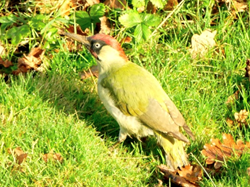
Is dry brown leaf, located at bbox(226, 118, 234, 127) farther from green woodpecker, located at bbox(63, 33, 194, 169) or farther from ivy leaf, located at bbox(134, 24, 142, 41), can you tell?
ivy leaf, located at bbox(134, 24, 142, 41)

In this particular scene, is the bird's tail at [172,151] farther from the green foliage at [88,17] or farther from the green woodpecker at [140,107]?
the green foliage at [88,17]

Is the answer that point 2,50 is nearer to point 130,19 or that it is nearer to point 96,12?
point 96,12

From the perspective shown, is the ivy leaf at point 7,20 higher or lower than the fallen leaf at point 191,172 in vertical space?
higher

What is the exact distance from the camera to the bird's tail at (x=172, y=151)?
393 centimetres

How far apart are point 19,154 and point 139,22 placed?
5.59ft

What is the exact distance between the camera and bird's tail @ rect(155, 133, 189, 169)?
393 cm

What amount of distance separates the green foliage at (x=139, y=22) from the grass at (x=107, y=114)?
9.9 inches

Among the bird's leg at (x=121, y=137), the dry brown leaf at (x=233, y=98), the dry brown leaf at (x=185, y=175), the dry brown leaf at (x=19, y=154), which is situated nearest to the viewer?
the dry brown leaf at (x=19, y=154)

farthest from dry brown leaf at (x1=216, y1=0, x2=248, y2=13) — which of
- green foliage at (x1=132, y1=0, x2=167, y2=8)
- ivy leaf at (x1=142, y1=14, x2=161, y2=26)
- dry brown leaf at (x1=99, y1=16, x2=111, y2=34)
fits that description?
dry brown leaf at (x1=99, y1=16, x2=111, y2=34)

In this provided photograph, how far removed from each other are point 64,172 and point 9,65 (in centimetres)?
153

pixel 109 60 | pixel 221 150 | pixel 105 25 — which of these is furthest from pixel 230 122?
pixel 105 25

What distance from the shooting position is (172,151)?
3967 millimetres

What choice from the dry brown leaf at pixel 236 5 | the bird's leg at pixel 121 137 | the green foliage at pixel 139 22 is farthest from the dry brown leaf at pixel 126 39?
the bird's leg at pixel 121 137

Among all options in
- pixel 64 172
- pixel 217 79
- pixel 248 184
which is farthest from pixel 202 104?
pixel 64 172
